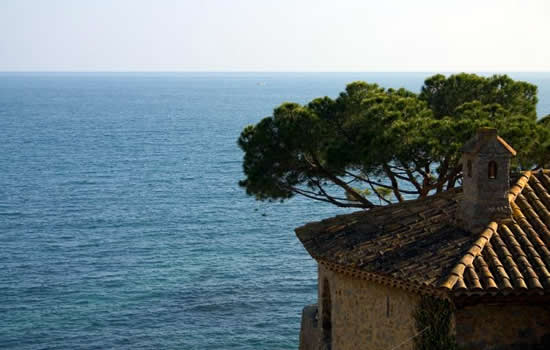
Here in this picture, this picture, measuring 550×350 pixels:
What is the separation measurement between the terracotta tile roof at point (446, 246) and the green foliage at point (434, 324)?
19.4 inches

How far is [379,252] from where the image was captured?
54.5 feet

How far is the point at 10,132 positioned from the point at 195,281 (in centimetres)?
9393

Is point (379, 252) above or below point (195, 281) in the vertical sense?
above

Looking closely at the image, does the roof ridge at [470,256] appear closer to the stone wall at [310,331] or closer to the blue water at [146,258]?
the stone wall at [310,331]

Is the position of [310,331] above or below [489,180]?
below

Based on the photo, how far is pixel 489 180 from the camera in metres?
16.5

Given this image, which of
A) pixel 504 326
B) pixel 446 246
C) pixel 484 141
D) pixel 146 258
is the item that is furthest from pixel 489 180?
pixel 146 258

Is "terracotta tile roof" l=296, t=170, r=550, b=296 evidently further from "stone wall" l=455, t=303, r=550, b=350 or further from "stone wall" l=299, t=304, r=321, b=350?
"stone wall" l=299, t=304, r=321, b=350

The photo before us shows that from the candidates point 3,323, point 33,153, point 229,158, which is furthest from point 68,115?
point 3,323

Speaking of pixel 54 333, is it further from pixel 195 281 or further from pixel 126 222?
pixel 126 222

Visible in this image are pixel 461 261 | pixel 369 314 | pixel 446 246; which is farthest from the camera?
pixel 369 314

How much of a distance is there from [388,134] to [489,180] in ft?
23.7

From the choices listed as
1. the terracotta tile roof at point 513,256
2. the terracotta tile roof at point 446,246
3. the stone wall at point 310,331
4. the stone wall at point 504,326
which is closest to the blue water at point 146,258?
the stone wall at point 310,331

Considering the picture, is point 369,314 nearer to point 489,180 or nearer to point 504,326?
point 504,326
